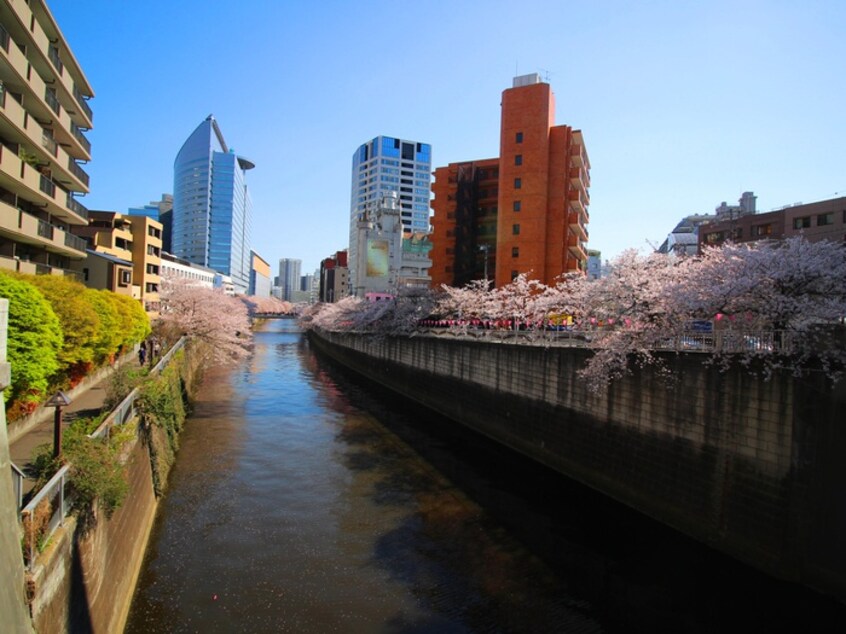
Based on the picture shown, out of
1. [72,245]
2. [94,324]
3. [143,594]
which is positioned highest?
[72,245]

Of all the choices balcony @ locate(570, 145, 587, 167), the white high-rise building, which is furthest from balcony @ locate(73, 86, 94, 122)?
the white high-rise building

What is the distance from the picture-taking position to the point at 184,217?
172 m

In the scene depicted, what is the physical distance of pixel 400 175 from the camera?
557 ft

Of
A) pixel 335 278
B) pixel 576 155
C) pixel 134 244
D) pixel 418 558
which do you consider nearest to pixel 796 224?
pixel 576 155

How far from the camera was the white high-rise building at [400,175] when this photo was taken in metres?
167

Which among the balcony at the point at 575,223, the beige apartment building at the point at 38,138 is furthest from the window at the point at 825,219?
the beige apartment building at the point at 38,138

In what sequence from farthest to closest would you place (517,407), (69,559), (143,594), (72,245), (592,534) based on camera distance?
1. (72,245)
2. (517,407)
3. (592,534)
4. (143,594)
5. (69,559)

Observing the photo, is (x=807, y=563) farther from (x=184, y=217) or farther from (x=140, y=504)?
(x=184, y=217)

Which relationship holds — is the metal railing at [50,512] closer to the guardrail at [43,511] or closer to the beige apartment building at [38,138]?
the guardrail at [43,511]

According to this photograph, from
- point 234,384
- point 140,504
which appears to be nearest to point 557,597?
point 140,504

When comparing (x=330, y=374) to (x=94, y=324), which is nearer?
(x=94, y=324)

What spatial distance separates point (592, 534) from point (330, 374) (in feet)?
135

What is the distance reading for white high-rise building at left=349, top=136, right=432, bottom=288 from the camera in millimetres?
167125

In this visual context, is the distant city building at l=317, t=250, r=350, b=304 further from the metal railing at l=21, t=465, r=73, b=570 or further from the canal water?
the metal railing at l=21, t=465, r=73, b=570
